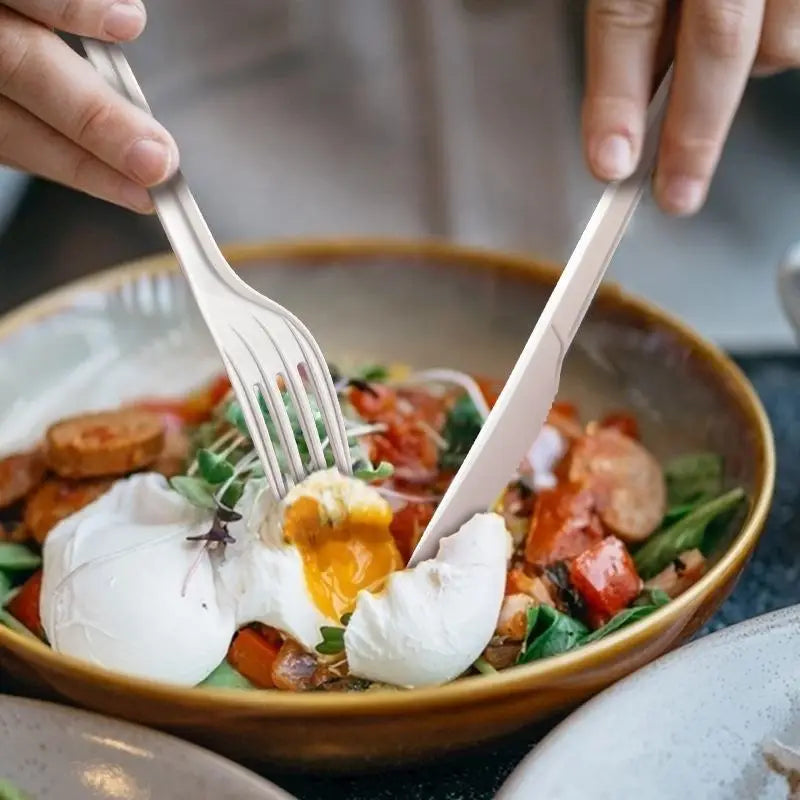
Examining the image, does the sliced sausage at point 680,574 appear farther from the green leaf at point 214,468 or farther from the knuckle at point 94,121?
the knuckle at point 94,121

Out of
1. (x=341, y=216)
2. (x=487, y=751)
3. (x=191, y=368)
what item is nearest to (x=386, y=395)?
(x=191, y=368)

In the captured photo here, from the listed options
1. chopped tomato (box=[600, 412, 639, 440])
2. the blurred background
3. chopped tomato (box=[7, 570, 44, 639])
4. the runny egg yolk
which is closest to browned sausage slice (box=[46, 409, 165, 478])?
chopped tomato (box=[7, 570, 44, 639])

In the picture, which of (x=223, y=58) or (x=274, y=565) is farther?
(x=223, y=58)

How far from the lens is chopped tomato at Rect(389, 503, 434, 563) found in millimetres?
853

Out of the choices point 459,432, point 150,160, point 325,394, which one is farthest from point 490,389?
point 150,160

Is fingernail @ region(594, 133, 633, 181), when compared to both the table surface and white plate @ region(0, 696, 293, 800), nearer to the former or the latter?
the table surface

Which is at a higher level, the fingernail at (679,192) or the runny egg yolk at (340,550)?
the fingernail at (679,192)

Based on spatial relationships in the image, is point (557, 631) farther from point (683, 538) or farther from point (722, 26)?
point (722, 26)

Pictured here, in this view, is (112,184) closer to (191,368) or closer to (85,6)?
(85,6)

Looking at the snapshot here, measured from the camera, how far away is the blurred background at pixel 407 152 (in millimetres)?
1493

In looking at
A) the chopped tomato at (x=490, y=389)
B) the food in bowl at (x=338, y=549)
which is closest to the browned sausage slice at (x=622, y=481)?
the food in bowl at (x=338, y=549)

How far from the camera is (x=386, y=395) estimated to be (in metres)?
1.05

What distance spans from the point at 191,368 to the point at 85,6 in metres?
0.46

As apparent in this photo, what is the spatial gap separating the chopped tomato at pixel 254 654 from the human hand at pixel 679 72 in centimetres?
43
